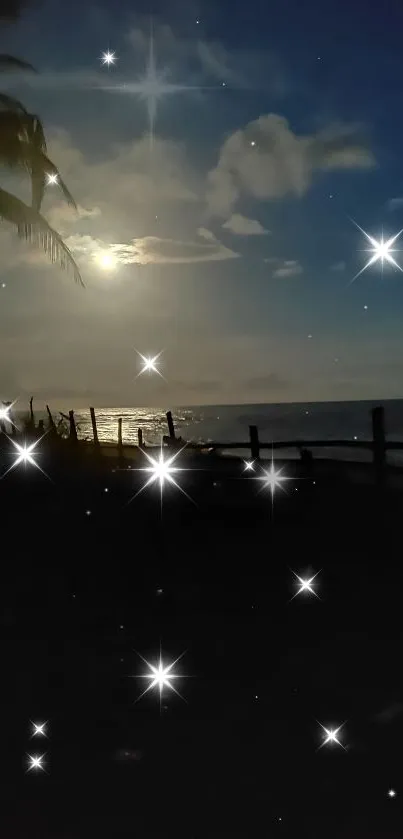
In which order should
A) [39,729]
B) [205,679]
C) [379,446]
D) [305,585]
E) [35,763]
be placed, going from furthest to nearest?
1. [379,446]
2. [305,585]
3. [205,679]
4. [39,729]
5. [35,763]

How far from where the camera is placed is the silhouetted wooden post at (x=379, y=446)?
1345 centimetres

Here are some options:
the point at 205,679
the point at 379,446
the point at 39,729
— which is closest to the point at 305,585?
the point at 205,679

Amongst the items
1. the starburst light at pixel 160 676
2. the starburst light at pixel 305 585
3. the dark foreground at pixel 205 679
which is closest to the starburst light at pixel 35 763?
the dark foreground at pixel 205 679

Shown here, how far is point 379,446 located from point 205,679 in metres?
8.31

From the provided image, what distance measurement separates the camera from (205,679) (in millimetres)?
6070

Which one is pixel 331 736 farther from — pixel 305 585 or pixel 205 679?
pixel 305 585

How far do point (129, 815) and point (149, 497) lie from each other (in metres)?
11.3

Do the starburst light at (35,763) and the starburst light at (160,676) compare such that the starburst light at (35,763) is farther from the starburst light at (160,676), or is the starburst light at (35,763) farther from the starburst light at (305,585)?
the starburst light at (305,585)

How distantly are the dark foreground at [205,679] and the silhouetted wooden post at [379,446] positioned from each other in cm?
163

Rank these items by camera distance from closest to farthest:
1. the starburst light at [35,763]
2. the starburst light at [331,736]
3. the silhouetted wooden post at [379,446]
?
the starburst light at [35,763] → the starburst light at [331,736] → the silhouetted wooden post at [379,446]

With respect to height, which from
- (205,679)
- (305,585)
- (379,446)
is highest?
(379,446)

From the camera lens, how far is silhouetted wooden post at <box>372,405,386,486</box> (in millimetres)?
13445

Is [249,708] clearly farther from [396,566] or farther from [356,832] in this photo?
[396,566]

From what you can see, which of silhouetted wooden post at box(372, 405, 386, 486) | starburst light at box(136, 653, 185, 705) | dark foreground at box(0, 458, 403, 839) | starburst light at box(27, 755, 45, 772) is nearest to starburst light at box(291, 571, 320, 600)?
dark foreground at box(0, 458, 403, 839)
